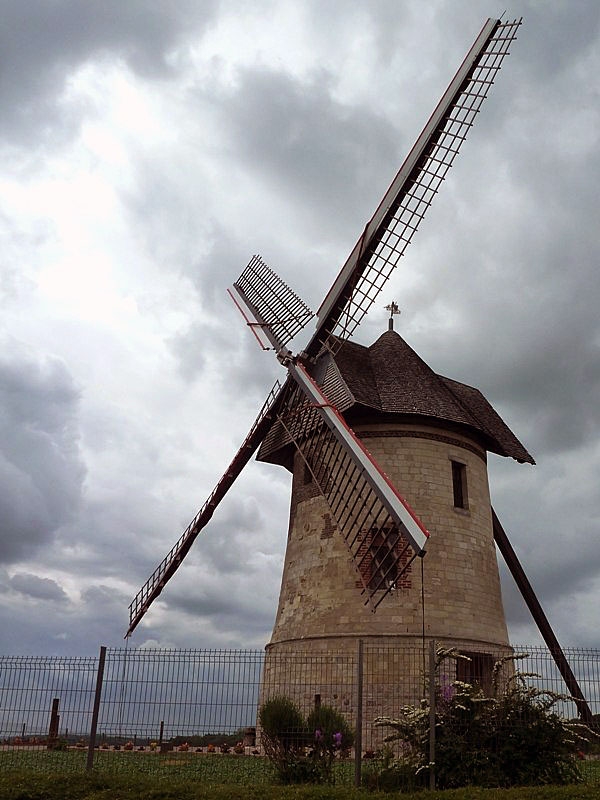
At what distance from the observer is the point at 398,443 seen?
17.3 meters

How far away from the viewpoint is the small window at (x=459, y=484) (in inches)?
699

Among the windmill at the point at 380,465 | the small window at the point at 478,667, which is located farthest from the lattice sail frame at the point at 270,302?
the small window at the point at 478,667

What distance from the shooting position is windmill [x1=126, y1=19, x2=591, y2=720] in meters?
16.0

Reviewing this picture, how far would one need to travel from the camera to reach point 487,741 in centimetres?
1001

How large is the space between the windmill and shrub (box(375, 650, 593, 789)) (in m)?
4.31

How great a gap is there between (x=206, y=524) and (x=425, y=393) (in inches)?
277

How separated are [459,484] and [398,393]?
8.62 feet

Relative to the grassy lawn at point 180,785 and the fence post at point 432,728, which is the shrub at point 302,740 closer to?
the grassy lawn at point 180,785

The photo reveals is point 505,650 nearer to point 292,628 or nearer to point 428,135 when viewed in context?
point 292,628

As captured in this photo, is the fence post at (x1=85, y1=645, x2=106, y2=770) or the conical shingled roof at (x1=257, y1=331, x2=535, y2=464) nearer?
the fence post at (x1=85, y1=645, x2=106, y2=770)

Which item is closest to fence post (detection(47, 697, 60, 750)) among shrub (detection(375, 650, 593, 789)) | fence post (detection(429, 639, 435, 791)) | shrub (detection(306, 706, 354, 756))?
shrub (detection(306, 706, 354, 756))

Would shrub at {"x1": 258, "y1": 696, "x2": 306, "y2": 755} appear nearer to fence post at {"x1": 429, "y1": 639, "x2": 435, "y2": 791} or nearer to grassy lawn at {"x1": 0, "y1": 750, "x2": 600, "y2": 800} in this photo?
grassy lawn at {"x1": 0, "y1": 750, "x2": 600, "y2": 800}

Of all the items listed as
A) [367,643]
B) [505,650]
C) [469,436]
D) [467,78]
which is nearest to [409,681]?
[367,643]

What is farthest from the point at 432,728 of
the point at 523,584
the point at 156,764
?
the point at 523,584
